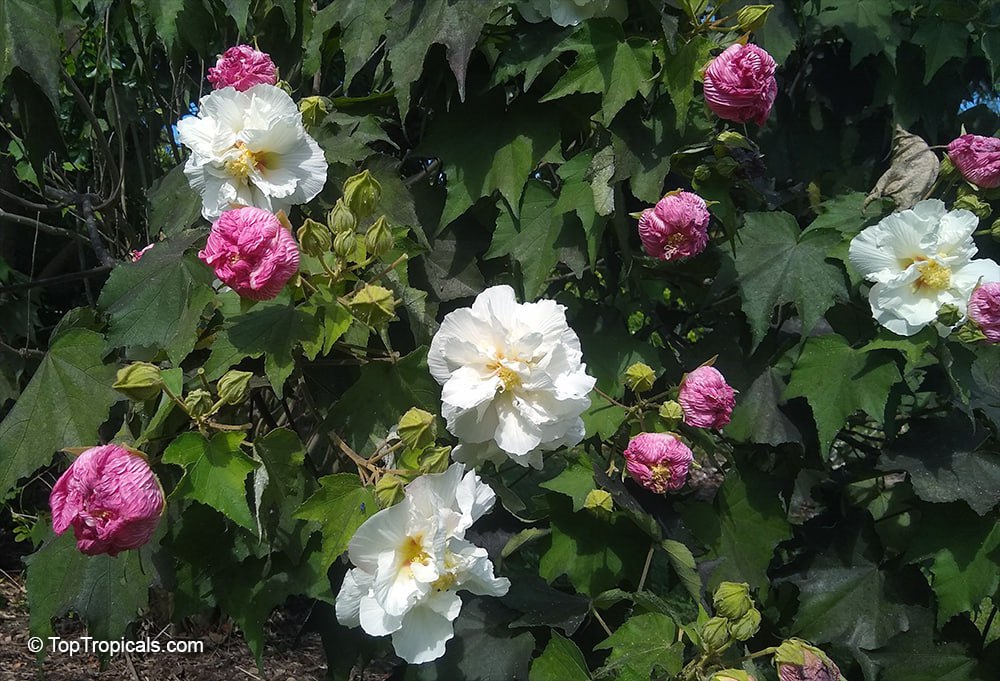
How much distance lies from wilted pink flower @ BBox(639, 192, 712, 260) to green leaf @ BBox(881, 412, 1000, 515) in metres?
0.70

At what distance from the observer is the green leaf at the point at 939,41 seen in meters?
1.93

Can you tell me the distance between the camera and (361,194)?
3.89 ft

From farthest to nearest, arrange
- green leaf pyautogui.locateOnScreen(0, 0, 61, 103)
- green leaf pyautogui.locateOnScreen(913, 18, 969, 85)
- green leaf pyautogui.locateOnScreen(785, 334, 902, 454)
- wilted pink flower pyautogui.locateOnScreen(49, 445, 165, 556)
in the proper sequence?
green leaf pyautogui.locateOnScreen(913, 18, 969, 85)
green leaf pyautogui.locateOnScreen(785, 334, 902, 454)
green leaf pyautogui.locateOnScreen(0, 0, 61, 103)
wilted pink flower pyautogui.locateOnScreen(49, 445, 165, 556)

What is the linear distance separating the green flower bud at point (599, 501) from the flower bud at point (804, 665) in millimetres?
353

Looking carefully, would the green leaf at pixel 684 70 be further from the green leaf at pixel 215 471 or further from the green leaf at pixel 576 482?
the green leaf at pixel 215 471

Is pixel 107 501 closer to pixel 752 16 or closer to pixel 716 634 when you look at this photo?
pixel 716 634

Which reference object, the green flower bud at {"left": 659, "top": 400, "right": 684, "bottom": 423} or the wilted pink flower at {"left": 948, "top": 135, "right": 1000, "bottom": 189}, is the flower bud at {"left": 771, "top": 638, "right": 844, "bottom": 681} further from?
the wilted pink flower at {"left": 948, "top": 135, "right": 1000, "bottom": 189}

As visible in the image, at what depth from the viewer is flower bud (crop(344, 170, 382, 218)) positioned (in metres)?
1.18

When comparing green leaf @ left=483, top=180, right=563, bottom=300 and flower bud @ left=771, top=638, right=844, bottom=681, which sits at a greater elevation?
green leaf @ left=483, top=180, right=563, bottom=300

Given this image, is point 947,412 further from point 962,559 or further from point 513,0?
point 513,0

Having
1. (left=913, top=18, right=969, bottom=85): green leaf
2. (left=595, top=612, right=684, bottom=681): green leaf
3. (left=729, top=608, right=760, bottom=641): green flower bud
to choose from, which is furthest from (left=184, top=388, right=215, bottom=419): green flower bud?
(left=913, top=18, right=969, bottom=85): green leaf

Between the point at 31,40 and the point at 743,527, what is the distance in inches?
62.7

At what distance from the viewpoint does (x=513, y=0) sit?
137 cm

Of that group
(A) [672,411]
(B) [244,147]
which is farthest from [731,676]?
(B) [244,147]
